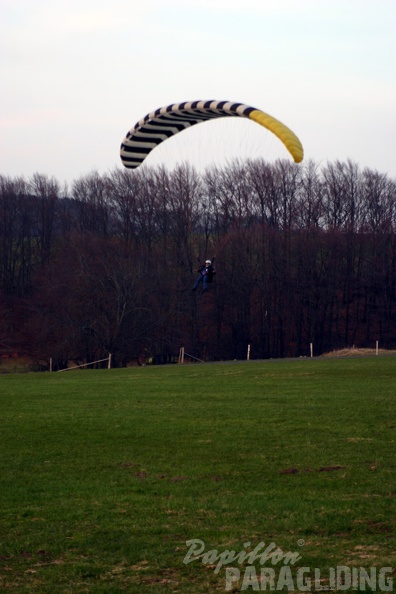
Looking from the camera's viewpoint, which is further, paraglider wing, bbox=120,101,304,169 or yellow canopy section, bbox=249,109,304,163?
paraglider wing, bbox=120,101,304,169

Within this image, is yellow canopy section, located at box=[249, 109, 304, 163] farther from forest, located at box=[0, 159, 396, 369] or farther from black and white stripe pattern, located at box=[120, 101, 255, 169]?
forest, located at box=[0, 159, 396, 369]

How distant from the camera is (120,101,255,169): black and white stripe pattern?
25344 mm

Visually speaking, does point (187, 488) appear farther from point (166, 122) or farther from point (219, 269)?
point (219, 269)

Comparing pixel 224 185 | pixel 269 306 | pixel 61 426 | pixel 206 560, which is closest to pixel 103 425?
pixel 61 426

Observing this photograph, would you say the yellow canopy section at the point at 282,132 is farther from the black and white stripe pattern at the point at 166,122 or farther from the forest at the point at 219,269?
the forest at the point at 219,269

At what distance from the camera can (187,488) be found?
1454 cm

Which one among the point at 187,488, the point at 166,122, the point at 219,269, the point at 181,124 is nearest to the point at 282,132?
the point at 166,122

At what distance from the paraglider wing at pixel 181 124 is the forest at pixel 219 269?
1697 inches

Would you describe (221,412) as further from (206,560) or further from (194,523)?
(206,560)

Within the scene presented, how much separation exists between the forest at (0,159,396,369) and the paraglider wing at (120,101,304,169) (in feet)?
141

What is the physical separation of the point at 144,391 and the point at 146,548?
70.7 ft

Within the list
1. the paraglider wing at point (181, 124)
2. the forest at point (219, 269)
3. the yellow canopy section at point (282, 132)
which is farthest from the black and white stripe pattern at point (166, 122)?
the forest at point (219, 269)

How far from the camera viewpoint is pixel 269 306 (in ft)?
277

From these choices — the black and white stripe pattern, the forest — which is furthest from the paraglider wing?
the forest
